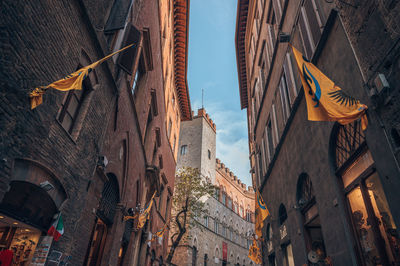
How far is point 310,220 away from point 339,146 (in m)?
3.06

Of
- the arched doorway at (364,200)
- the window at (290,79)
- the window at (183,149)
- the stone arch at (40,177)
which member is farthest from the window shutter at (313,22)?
the window at (183,149)

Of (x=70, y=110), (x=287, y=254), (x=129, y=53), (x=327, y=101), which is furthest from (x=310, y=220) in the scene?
(x=129, y=53)

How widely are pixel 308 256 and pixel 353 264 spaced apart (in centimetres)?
250

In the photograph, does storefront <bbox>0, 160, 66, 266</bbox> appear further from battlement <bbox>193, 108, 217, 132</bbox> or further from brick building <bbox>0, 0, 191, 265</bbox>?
battlement <bbox>193, 108, 217, 132</bbox>

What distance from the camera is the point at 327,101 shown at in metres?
5.69

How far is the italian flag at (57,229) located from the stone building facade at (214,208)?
25758mm

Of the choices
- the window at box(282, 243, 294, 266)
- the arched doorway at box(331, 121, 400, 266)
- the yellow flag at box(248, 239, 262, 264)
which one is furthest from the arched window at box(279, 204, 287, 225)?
the arched doorway at box(331, 121, 400, 266)

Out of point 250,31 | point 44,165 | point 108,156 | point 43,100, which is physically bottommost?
point 44,165

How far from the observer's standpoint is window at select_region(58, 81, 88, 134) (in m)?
6.20

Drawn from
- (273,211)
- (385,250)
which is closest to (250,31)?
(273,211)

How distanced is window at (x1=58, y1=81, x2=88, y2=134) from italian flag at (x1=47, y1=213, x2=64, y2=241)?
6.59ft

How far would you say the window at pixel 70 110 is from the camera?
20.3 ft

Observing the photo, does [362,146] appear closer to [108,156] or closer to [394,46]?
[394,46]

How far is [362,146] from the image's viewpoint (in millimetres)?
6148
